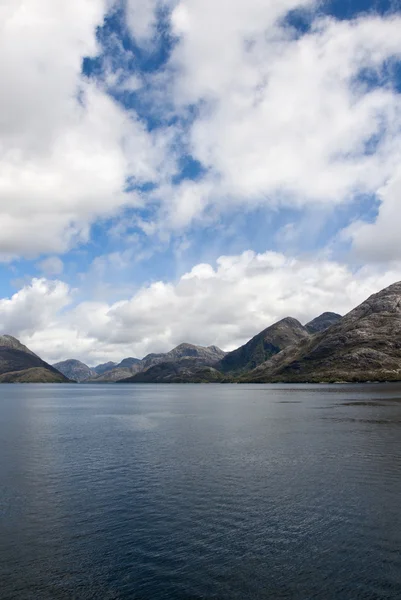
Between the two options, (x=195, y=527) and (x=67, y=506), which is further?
(x=67, y=506)

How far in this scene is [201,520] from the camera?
147ft

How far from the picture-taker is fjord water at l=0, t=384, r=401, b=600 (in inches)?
1264

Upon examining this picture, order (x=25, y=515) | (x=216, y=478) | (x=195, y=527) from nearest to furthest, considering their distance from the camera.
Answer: (x=195, y=527), (x=25, y=515), (x=216, y=478)

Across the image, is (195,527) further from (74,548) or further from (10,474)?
(10,474)

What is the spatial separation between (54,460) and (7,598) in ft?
155

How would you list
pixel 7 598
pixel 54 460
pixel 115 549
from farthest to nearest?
pixel 54 460
pixel 115 549
pixel 7 598

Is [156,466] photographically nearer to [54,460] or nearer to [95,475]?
[95,475]

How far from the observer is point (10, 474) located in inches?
2569

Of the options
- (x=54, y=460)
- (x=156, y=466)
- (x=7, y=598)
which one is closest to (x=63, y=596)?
(x=7, y=598)

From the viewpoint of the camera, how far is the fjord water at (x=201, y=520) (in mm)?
32094

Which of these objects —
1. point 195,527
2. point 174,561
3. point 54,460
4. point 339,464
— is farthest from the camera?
point 54,460

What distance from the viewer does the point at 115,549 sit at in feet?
125

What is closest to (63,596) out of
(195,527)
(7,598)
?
(7,598)

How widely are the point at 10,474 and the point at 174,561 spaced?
4079 centimetres
